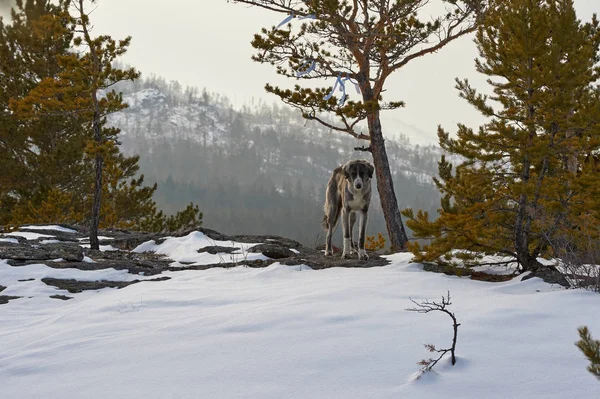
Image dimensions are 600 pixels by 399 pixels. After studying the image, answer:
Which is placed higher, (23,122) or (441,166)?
(23,122)

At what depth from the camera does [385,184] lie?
1330 centimetres

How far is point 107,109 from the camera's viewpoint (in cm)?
1187

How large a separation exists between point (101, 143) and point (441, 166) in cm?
885

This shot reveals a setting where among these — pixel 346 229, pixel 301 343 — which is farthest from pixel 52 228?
pixel 301 343

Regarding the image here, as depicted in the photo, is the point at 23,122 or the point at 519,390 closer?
the point at 519,390

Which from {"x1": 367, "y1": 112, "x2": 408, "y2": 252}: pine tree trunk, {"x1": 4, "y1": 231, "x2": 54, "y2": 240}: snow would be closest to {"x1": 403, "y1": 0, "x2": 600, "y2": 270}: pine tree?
{"x1": 367, "y1": 112, "x2": 408, "y2": 252}: pine tree trunk

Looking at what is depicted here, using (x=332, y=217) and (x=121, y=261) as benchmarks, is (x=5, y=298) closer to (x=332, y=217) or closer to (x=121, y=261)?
(x=121, y=261)

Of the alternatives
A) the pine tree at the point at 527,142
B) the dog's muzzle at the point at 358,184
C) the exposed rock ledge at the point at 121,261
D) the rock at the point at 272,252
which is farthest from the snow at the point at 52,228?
the pine tree at the point at 527,142

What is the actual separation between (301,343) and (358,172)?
18.1 feet

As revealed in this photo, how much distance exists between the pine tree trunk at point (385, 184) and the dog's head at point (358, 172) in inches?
171

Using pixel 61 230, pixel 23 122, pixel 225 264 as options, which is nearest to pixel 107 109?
pixel 61 230

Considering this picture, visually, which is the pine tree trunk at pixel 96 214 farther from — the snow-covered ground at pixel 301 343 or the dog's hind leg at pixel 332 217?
the snow-covered ground at pixel 301 343

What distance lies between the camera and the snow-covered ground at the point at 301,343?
276 centimetres

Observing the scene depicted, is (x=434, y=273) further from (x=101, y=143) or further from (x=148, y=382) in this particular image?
(x=101, y=143)
